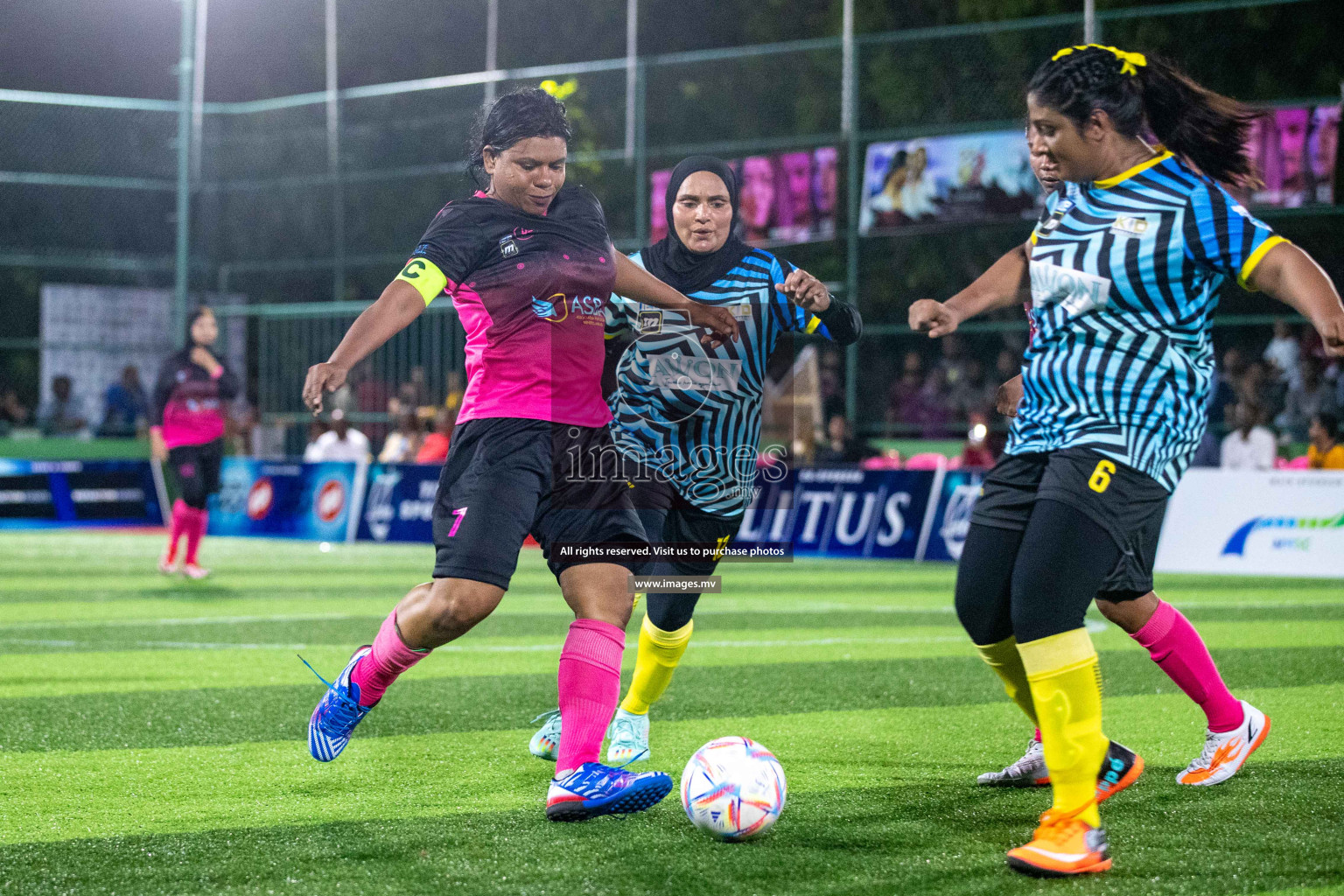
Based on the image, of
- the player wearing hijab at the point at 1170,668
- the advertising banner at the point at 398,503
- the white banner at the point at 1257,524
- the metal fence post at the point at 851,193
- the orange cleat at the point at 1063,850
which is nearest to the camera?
the orange cleat at the point at 1063,850

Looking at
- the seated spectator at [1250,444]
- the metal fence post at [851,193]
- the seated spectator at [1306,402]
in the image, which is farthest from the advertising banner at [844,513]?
the seated spectator at [1306,402]

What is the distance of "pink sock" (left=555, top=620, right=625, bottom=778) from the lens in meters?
4.42

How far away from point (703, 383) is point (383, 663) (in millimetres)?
1555

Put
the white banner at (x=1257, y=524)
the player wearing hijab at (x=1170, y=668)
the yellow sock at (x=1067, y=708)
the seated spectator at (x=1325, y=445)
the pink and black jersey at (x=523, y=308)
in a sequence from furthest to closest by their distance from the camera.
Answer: the seated spectator at (x=1325, y=445) < the white banner at (x=1257, y=524) < the player wearing hijab at (x=1170, y=668) < the pink and black jersey at (x=523, y=308) < the yellow sock at (x=1067, y=708)

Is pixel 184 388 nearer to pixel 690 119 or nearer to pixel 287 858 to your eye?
pixel 287 858

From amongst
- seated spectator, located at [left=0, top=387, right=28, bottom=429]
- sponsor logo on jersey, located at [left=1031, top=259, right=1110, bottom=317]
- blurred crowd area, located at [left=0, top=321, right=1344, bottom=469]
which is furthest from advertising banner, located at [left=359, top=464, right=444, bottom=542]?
sponsor logo on jersey, located at [left=1031, top=259, right=1110, bottom=317]

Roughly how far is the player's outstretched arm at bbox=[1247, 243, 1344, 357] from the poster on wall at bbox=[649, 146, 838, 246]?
52.5 feet

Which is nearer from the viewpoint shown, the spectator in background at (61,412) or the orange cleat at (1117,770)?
the orange cleat at (1117,770)

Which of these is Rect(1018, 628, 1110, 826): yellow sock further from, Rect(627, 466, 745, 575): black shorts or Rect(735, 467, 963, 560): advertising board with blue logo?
Rect(735, 467, 963, 560): advertising board with blue logo

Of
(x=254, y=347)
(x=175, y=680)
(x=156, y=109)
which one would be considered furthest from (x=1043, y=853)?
(x=156, y=109)

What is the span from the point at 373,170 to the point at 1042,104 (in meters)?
22.5

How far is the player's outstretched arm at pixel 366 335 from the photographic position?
399cm

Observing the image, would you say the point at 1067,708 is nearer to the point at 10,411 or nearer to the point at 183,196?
the point at 183,196

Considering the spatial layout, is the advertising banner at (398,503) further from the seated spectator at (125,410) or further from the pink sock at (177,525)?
the seated spectator at (125,410)
